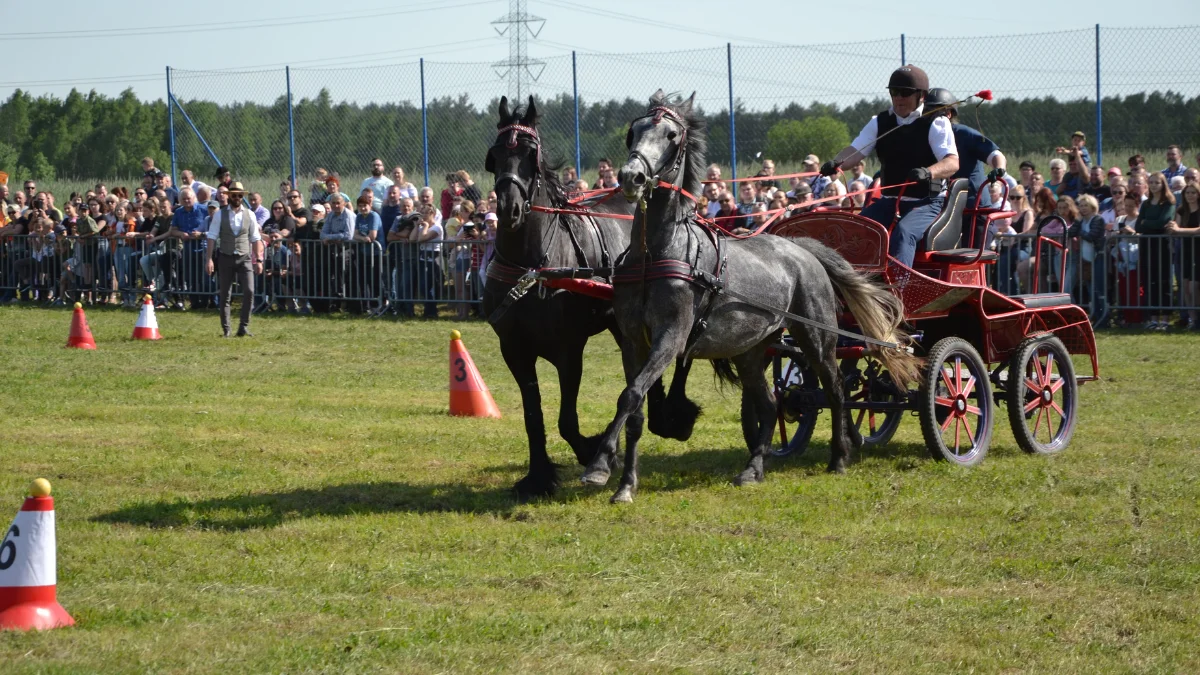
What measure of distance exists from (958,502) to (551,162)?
2.98m

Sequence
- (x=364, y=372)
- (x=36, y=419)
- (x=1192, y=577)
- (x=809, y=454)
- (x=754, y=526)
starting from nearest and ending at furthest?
1. (x=1192, y=577)
2. (x=754, y=526)
3. (x=809, y=454)
4. (x=36, y=419)
5. (x=364, y=372)

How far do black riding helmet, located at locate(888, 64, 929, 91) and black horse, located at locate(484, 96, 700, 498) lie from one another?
7.30 ft

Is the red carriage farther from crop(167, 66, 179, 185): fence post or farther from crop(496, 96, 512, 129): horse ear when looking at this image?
crop(167, 66, 179, 185): fence post

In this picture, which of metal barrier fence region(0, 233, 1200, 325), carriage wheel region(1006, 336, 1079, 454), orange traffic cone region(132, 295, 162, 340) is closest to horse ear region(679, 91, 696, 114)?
carriage wheel region(1006, 336, 1079, 454)

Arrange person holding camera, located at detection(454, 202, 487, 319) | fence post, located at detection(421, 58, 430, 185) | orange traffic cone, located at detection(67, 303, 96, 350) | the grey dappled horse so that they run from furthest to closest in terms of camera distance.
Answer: fence post, located at detection(421, 58, 430, 185)
person holding camera, located at detection(454, 202, 487, 319)
orange traffic cone, located at detection(67, 303, 96, 350)
the grey dappled horse

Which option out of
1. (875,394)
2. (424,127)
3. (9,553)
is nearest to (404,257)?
(424,127)

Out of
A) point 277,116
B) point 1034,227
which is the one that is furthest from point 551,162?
point 277,116

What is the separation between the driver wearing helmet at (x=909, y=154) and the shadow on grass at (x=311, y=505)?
3.08 metres

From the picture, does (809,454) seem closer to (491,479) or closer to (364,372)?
(491,479)

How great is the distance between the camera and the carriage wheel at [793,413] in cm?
938

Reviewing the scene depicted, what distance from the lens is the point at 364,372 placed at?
14180mm

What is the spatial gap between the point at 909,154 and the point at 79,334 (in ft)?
36.2

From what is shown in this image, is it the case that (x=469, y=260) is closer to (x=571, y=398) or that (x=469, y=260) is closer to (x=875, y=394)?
(x=875, y=394)

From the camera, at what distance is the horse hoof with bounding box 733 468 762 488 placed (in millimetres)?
8477
